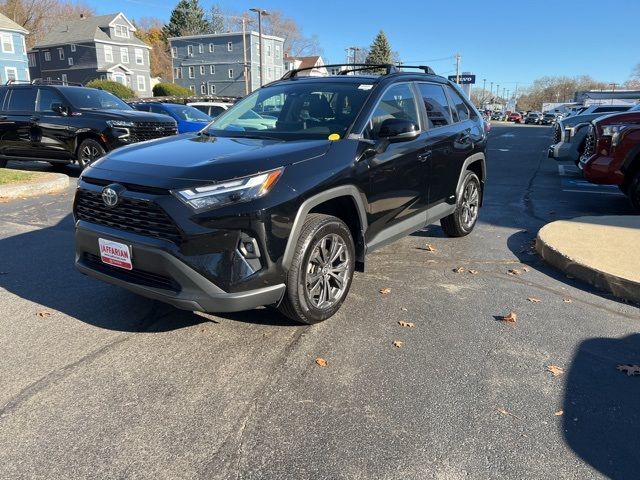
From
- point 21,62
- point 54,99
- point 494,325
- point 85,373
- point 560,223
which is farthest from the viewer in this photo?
point 21,62

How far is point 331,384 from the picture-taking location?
307cm

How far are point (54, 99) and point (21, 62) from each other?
44.3 meters

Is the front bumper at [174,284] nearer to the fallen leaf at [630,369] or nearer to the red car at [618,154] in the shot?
the fallen leaf at [630,369]

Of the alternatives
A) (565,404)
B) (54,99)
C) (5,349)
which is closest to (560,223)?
(565,404)

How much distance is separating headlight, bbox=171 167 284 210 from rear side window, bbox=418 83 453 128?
105 inches

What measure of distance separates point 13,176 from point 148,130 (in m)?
2.65

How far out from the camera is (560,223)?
6461 mm

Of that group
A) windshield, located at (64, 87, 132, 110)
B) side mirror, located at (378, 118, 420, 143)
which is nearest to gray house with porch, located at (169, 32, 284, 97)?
windshield, located at (64, 87, 132, 110)

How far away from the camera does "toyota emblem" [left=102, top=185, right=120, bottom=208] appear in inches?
130

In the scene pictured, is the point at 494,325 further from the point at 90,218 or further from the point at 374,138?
the point at 90,218

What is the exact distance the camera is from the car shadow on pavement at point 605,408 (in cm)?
248

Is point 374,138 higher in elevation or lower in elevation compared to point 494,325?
higher

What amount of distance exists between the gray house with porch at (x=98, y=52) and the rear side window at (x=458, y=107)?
5736cm

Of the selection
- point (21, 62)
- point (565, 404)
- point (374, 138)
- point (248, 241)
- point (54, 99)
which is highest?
point (21, 62)
